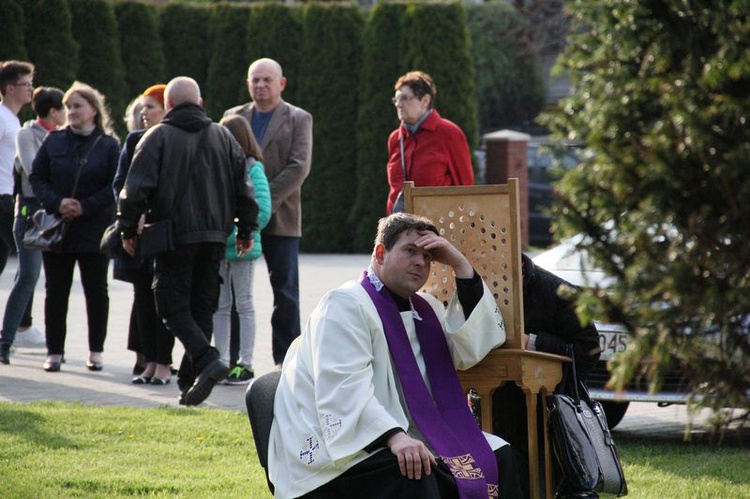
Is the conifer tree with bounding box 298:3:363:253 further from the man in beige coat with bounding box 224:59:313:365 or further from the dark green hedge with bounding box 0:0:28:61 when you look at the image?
the man in beige coat with bounding box 224:59:313:365

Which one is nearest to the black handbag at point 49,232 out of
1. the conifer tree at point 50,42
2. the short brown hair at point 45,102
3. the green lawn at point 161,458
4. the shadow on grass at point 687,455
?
A: the short brown hair at point 45,102

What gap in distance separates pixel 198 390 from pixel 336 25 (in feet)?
56.3

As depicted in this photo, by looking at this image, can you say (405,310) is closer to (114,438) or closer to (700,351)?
(700,351)

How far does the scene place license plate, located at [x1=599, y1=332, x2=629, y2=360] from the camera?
7254 millimetres

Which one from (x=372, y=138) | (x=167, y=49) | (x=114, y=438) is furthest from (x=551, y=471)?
(x=167, y=49)

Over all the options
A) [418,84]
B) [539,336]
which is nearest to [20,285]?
[418,84]

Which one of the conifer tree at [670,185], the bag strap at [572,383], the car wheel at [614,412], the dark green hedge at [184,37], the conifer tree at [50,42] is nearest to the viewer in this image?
the conifer tree at [670,185]

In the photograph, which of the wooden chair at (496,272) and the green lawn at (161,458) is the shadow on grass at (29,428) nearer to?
the green lawn at (161,458)

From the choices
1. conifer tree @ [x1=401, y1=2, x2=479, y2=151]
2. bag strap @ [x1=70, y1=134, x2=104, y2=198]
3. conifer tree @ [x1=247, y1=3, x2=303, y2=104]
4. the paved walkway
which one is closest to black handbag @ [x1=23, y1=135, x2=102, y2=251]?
bag strap @ [x1=70, y1=134, x2=104, y2=198]

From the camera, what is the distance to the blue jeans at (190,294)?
810 cm

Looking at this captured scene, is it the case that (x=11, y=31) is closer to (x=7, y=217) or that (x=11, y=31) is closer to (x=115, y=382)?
(x=7, y=217)

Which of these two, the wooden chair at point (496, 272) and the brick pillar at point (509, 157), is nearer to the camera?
the wooden chair at point (496, 272)

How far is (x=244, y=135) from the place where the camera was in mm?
9141

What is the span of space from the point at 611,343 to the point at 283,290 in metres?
2.93
